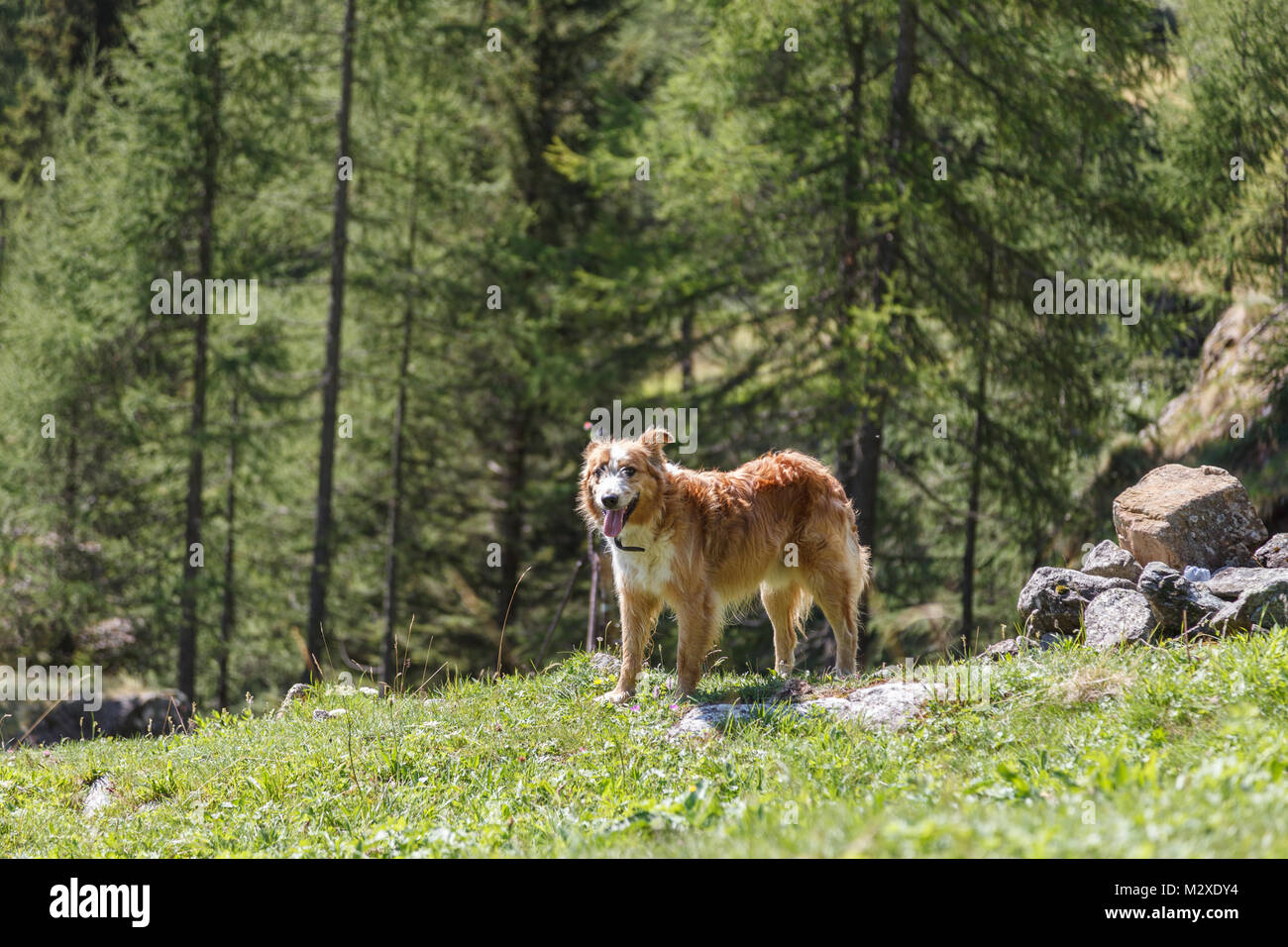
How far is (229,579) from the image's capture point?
814 inches

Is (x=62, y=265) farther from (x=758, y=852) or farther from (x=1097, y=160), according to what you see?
(x=758, y=852)

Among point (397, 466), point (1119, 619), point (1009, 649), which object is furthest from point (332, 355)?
point (1119, 619)

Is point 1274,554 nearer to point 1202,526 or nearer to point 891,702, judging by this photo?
point 1202,526

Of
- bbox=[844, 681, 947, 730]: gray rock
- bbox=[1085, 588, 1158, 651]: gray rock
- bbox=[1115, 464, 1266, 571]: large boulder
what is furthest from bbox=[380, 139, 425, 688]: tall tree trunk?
bbox=[1085, 588, 1158, 651]: gray rock

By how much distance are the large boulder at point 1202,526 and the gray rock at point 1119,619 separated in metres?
0.93

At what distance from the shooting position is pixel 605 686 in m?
7.75

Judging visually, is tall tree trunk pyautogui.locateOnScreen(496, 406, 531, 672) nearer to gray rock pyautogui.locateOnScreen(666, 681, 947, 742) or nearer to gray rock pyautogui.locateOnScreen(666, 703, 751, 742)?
gray rock pyautogui.locateOnScreen(666, 703, 751, 742)

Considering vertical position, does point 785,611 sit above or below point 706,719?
above

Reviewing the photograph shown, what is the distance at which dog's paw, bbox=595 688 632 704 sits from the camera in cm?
725

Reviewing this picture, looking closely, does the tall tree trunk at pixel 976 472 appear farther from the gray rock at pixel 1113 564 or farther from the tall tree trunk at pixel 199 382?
the tall tree trunk at pixel 199 382

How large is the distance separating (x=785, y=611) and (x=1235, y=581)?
10.8 feet

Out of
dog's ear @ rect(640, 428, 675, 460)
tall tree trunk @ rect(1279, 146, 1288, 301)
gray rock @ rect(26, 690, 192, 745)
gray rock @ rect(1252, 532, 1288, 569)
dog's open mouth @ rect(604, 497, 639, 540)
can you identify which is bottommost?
gray rock @ rect(26, 690, 192, 745)
